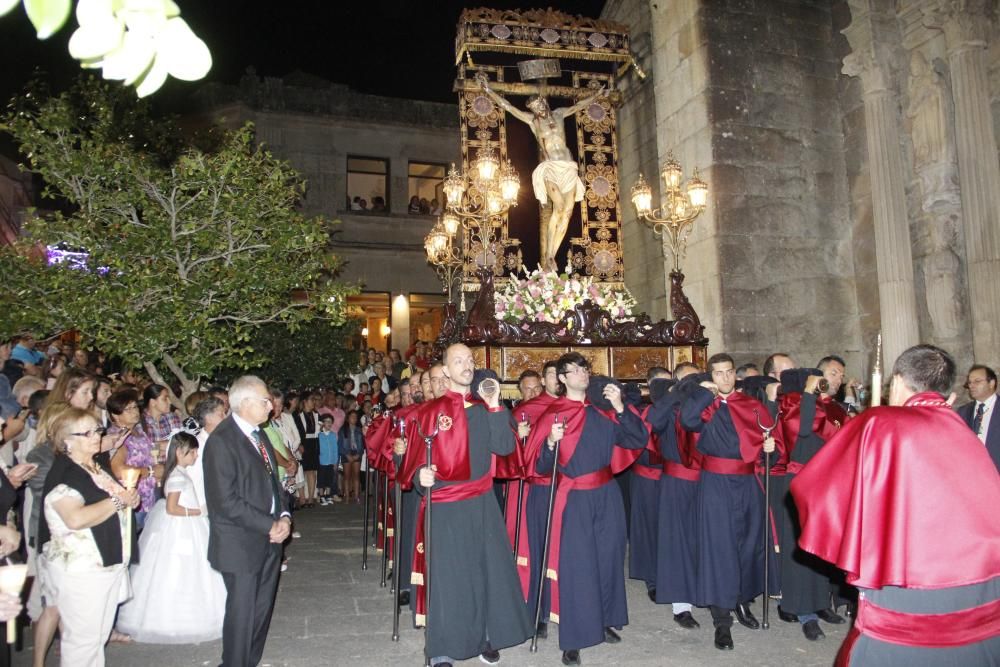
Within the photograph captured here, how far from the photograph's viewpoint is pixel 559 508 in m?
5.39

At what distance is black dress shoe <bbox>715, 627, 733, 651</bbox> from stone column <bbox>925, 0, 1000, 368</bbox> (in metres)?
6.30

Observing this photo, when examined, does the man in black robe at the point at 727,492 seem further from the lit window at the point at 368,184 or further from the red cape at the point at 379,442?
the lit window at the point at 368,184

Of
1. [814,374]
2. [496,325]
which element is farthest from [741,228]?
[814,374]

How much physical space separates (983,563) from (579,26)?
12593mm

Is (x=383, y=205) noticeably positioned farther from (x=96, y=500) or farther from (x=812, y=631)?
(x=812, y=631)

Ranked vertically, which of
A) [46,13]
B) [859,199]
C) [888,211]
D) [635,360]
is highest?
[859,199]

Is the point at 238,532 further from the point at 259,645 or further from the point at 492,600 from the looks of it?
the point at 492,600

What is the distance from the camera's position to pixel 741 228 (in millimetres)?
11086

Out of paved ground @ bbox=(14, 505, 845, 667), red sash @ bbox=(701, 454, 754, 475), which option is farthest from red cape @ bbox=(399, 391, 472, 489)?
red sash @ bbox=(701, 454, 754, 475)

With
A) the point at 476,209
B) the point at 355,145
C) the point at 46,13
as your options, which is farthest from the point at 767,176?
the point at 355,145

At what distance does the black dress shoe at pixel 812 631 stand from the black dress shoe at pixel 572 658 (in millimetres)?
1819

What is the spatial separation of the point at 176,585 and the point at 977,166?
1043cm

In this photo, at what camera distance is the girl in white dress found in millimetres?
5582

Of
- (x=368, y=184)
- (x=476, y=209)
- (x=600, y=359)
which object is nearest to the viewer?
(x=600, y=359)
